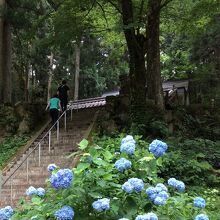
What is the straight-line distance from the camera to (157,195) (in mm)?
3879

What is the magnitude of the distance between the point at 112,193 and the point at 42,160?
11178 millimetres

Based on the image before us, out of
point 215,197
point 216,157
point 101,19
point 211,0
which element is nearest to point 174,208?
point 215,197

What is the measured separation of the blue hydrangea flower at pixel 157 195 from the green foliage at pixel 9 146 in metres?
11.5

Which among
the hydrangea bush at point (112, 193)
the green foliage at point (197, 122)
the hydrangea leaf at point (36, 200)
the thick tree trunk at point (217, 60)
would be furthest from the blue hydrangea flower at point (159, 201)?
the thick tree trunk at point (217, 60)

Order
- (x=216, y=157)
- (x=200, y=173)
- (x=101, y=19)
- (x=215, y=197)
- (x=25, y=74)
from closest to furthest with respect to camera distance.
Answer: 1. (x=215, y=197)
2. (x=200, y=173)
3. (x=216, y=157)
4. (x=101, y=19)
5. (x=25, y=74)

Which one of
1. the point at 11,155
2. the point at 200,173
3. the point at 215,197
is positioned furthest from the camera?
the point at 11,155

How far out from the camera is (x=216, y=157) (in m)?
13.5

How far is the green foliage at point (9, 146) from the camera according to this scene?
51.0 feet

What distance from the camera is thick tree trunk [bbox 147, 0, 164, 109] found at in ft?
55.2

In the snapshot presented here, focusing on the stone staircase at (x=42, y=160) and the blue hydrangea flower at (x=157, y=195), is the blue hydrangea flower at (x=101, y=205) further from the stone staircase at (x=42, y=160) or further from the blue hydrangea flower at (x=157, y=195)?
the stone staircase at (x=42, y=160)

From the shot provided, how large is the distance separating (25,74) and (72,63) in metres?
4.81

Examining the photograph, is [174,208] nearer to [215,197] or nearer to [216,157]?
[215,197]

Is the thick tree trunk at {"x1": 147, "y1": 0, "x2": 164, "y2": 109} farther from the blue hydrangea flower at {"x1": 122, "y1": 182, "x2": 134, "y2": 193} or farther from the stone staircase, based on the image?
the blue hydrangea flower at {"x1": 122, "y1": 182, "x2": 134, "y2": 193}

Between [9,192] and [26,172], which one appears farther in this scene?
[26,172]
